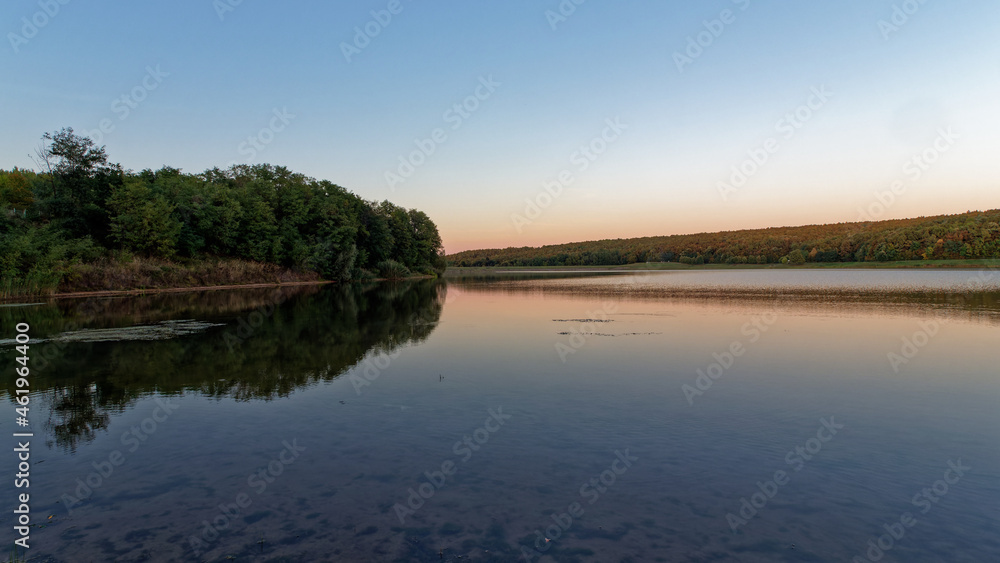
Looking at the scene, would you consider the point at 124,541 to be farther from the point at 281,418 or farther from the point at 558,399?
the point at 558,399

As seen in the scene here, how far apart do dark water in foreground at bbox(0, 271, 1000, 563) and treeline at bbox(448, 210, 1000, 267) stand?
106 m

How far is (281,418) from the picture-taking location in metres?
9.31

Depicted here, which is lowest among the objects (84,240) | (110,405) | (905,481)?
(905,481)

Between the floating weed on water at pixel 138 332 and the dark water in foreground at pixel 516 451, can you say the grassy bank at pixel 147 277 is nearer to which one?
the floating weed on water at pixel 138 332

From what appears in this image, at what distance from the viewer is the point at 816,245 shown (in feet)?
403

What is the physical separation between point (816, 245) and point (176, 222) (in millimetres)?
129130

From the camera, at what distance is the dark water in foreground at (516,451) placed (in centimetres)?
516

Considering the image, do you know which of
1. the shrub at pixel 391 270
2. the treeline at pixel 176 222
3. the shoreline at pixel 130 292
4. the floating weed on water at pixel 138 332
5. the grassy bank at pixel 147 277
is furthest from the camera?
the shrub at pixel 391 270

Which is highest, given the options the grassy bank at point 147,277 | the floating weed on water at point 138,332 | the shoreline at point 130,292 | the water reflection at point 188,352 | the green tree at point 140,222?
the green tree at point 140,222

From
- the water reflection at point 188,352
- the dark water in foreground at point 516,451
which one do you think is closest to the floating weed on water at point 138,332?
the water reflection at point 188,352

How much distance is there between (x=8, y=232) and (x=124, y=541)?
49.6 metres

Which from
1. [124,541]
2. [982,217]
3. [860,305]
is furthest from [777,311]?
[982,217]

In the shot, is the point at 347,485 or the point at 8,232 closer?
the point at 347,485

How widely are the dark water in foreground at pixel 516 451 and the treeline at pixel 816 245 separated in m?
106
